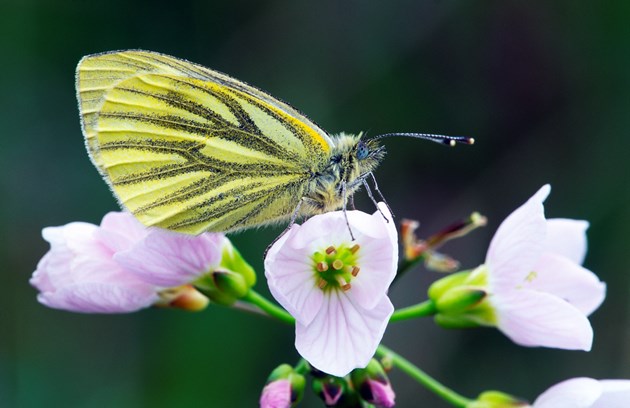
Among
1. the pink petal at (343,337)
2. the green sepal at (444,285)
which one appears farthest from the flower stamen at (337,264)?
the green sepal at (444,285)

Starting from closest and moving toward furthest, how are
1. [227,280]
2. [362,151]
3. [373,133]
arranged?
[227,280] → [362,151] → [373,133]

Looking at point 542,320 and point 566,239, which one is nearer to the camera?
point 542,320

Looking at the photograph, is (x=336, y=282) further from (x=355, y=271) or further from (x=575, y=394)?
(x=575, y=394)

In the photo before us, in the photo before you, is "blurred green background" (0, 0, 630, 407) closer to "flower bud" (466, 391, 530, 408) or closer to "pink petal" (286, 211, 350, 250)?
"flower bud" (466, 391, 530, 408)

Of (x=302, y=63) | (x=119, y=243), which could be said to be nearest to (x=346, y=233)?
(x=119, y=243)

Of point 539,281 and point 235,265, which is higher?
point 539,281

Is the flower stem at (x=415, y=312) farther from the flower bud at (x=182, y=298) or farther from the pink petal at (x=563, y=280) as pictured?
the flower bud at (x=182, y=298)

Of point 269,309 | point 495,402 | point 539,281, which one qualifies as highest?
point 539,281

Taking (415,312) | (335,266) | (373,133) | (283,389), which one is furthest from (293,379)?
(373,133)
